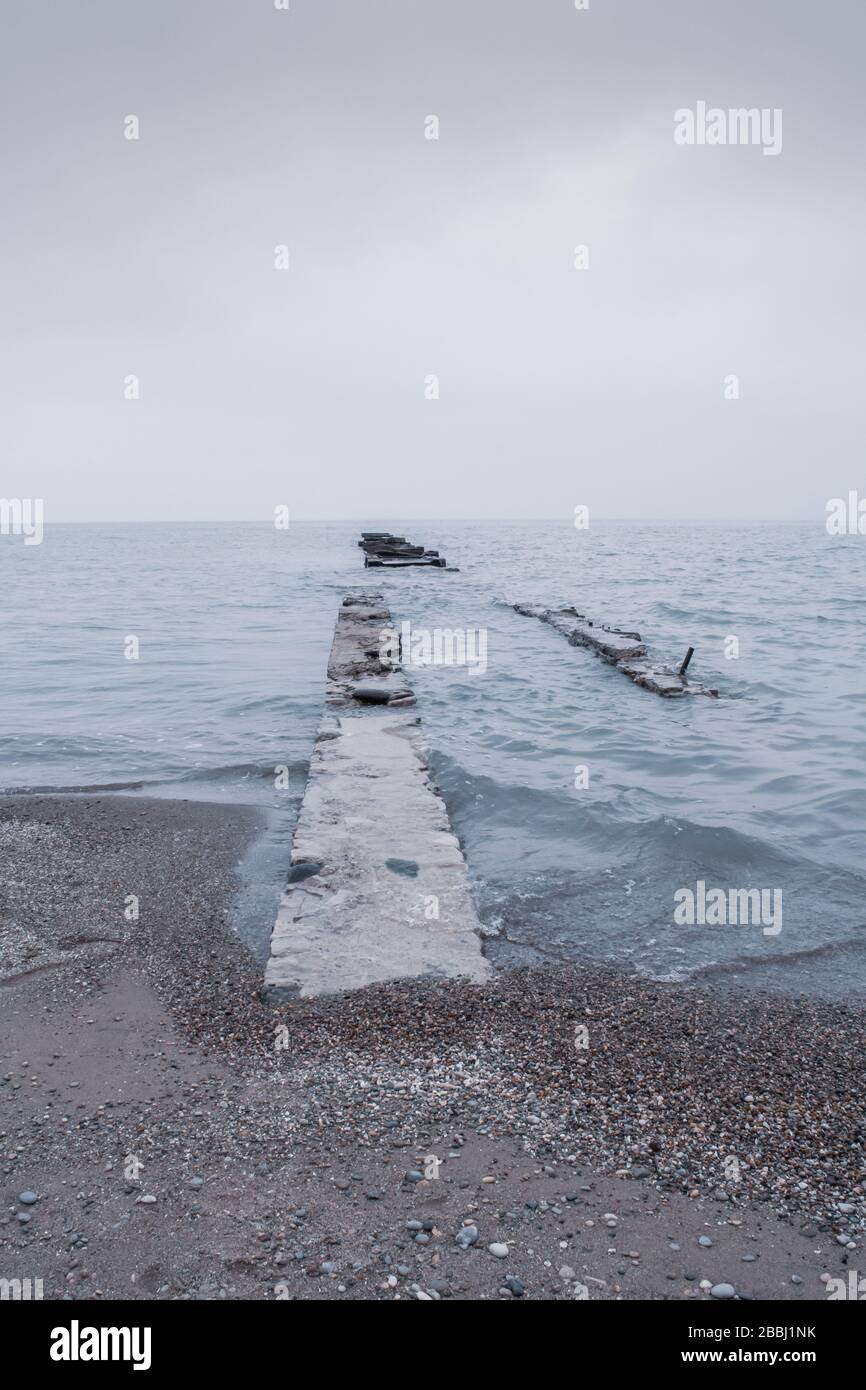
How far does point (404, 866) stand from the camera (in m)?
5.28

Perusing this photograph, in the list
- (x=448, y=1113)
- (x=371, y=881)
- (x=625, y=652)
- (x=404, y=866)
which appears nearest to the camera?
(x=448, y=1113)

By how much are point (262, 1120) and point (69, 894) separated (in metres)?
2.80

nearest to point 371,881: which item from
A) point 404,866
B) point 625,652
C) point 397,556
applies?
point 404,866

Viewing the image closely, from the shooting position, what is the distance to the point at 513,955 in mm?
4520

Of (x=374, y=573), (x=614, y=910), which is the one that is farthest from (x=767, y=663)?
(x=374, y=573)

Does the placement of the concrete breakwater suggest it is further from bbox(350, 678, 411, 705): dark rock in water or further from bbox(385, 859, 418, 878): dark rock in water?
bbox(350, 678, 411, 705): dark rock in water

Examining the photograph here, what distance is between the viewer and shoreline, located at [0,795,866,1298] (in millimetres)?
2457

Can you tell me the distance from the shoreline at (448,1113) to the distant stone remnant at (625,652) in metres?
8.22

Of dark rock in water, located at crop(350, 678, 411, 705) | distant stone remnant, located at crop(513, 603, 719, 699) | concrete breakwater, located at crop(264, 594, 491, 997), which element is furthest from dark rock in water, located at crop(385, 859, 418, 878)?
distant stone remnant, located at crop(513, 603, 719, 699)

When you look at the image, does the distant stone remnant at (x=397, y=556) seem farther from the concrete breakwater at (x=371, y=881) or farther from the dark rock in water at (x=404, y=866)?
the dark rock in water at (x=404, y=866)

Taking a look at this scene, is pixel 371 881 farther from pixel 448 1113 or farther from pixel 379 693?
pixel 379 693

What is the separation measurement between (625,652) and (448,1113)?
11858 mm

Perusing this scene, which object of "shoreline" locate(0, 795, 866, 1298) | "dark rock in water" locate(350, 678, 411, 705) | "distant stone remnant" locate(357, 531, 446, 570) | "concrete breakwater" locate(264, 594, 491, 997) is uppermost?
"distant stone remnant" locate(357, 531, 446, 570)

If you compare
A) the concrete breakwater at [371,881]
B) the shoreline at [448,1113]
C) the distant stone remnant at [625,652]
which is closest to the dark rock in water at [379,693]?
the concrete breakwater at [371,881]
